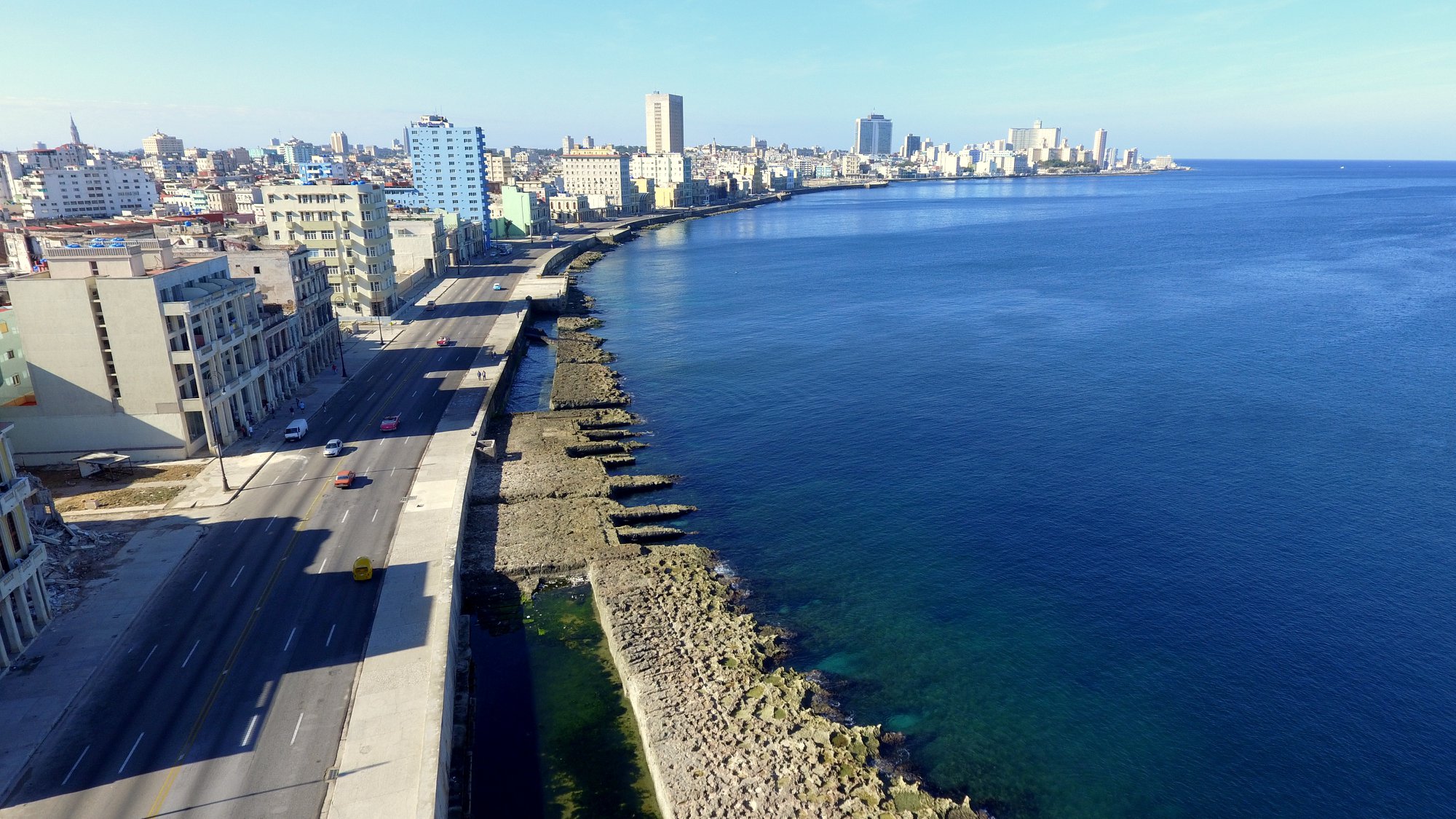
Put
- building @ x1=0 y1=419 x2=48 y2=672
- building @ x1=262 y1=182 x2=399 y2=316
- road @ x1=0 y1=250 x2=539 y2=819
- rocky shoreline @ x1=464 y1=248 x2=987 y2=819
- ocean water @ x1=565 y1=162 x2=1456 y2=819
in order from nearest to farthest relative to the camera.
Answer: road @ x1=0 y1=250 x2=539 y2=819, rocky shoreline @ x1=464 y1=248 x2=987 y2=819, building @ x1=0 y1=419 x2=48 y2=672, ocean water @ x1=565 y1=162 x2=1456 y2=819, building @ x1=262 y1=182 x2=399 y2=316

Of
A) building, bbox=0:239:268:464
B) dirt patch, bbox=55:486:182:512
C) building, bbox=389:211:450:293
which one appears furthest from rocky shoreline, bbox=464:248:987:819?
building, bbox=389:211:450:293

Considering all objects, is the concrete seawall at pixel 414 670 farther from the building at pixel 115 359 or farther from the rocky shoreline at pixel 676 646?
the building at pixel 115 359

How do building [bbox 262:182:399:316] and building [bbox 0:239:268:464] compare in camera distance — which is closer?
building [bbox 0:239:268:464]

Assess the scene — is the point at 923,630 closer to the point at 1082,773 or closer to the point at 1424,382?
the point at 1082,773

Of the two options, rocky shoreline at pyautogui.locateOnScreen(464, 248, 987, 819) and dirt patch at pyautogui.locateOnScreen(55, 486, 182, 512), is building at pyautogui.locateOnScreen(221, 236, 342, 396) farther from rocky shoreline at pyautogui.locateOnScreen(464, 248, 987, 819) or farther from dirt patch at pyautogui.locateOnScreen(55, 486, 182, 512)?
rocky shoreline at pyautogui.locateOnScreen(464, 248, 987, 819)

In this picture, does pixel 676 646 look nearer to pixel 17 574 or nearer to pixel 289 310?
pixel 17 574
